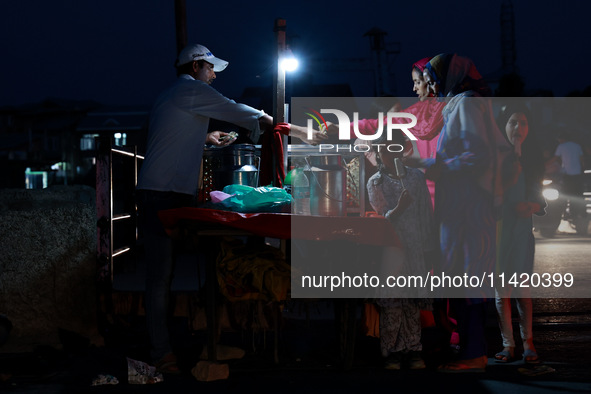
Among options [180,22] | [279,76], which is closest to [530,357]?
[279,76]

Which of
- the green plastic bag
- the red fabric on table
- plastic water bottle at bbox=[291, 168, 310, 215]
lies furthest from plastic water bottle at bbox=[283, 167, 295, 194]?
the green plastic bag

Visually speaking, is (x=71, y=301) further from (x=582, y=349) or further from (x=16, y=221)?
(x=582, y=349)

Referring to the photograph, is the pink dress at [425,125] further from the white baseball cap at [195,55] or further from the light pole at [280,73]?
the white baseball cap at [195,55]

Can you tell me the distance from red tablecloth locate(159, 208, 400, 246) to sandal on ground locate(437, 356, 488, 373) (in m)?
1.02

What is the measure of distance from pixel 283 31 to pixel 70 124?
42671mm

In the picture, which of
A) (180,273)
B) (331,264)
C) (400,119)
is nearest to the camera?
(331,264)

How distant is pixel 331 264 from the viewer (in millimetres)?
4699

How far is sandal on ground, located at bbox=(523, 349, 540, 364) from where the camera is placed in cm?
440

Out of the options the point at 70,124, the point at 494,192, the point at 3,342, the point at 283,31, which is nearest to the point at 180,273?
the point at 3,342

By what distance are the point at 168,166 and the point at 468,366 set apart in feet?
9.20

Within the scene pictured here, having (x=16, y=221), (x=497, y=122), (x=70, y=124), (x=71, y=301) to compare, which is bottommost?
(x=71, y=301)

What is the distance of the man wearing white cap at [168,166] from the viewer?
14.6 ft

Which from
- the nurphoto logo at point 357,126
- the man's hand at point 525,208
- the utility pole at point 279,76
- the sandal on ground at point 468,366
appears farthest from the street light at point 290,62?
the sandal on ground at point 468,366

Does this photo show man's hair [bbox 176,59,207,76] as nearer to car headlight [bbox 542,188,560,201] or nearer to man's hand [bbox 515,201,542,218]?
man's hand [bbox 515,201,542,218]
